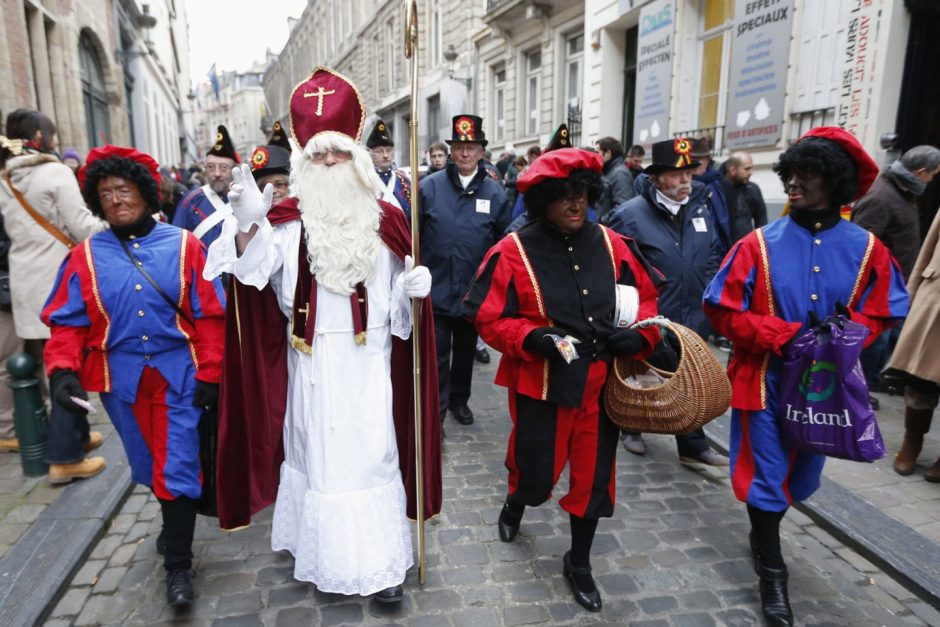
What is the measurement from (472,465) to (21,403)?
3032 mm

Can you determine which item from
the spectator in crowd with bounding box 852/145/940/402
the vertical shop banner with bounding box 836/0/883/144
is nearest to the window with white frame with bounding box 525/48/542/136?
the vertical shop banner with bounding box 836/0/883/144

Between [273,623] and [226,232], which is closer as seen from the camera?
[226,232]

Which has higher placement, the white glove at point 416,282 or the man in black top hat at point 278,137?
the man in black top hat at point 278,137

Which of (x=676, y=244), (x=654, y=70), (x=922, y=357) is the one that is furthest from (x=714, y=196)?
(x=654, y=70)

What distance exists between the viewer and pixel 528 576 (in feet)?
10.2

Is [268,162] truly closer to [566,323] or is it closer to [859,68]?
[566,323]

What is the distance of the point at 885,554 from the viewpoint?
3.20 meters

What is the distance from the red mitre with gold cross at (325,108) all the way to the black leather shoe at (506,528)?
2109mm

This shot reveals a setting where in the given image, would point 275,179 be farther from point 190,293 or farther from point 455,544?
point 455,544

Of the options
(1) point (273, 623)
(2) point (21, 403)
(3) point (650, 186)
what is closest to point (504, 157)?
(3) point (650, 186)

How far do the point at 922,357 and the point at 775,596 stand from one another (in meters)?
2.16

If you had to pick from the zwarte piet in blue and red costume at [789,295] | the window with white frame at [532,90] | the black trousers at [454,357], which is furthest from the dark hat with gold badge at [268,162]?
the window with white frame at [532,90]

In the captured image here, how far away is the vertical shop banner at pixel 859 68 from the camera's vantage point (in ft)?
22.7

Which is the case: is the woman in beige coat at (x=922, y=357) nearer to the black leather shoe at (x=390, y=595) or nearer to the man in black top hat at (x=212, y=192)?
the black leather shoe at (x=390, y=595)
